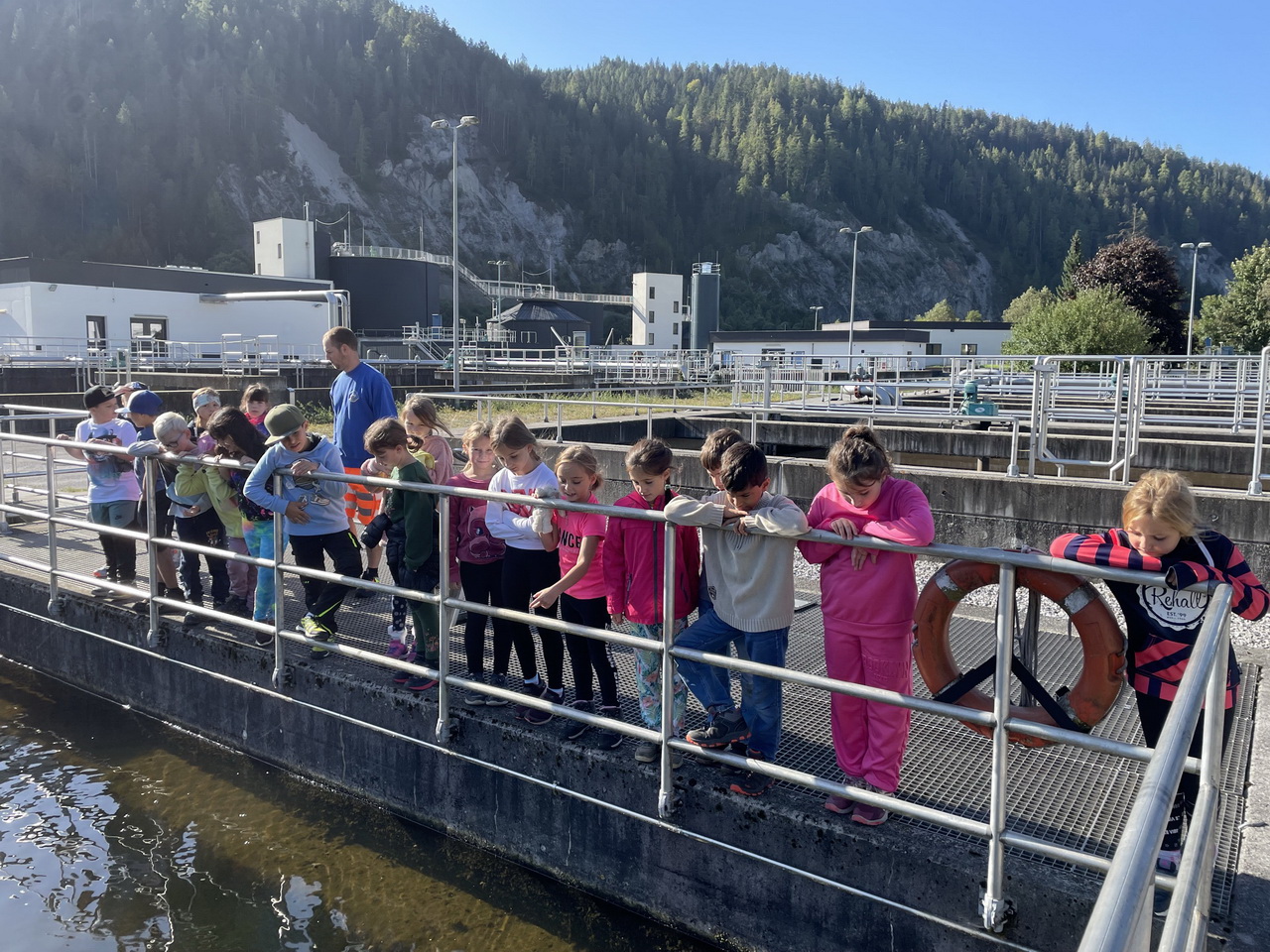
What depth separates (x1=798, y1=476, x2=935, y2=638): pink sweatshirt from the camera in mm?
3500

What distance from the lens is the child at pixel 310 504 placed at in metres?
5.32

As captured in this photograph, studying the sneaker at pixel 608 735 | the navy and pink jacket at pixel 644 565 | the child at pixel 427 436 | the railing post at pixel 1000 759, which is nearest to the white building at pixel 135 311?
the child at pixel 427 436

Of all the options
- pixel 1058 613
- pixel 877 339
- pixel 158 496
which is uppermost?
pixel 877 339

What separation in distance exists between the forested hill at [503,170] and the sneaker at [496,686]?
102 metres

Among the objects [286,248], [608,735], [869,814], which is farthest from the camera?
[286,248]

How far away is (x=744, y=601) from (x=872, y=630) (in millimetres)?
533

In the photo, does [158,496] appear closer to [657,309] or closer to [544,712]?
[544,712]

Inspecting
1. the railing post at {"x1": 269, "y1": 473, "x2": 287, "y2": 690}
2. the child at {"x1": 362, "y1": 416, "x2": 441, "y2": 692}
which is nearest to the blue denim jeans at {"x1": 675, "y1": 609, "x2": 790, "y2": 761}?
the child at {"x1": 362, "y1": 416, "x2": 441, "y2": 692}

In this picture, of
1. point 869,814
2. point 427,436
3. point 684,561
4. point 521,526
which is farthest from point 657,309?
point 869,814

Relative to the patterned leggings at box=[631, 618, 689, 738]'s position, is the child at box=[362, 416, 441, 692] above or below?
above

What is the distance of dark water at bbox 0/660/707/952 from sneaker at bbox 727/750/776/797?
76cm

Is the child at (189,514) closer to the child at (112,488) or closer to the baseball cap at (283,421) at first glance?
the child at (112,488)

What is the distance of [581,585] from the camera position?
4.38 m

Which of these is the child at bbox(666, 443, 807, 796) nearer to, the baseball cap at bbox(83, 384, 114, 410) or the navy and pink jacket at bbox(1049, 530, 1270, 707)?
the navy and pink jacket at bbox(1049, 530, 1270, 707)
